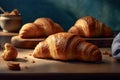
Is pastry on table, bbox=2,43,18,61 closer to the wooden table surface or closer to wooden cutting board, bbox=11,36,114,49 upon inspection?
the wooden table surface

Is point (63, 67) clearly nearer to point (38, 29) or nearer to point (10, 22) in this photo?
point (38, 29)

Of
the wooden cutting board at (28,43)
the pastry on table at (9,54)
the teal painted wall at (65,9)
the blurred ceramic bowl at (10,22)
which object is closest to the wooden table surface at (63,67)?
the pastry on table at (9,54)

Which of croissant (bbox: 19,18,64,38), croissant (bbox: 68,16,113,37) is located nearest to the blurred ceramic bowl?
croissant (bbox: 19,18,64,38)

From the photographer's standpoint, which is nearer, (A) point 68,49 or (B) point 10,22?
(A) point 68,49

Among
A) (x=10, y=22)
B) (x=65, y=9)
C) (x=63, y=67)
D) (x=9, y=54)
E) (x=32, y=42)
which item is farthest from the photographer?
(x=65, y=9)

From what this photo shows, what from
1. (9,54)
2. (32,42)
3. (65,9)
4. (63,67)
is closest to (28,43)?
(32,42)

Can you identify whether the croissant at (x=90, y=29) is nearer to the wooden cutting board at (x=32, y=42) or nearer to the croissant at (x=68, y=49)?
the wooden cutting board at (x=32, y=42)
